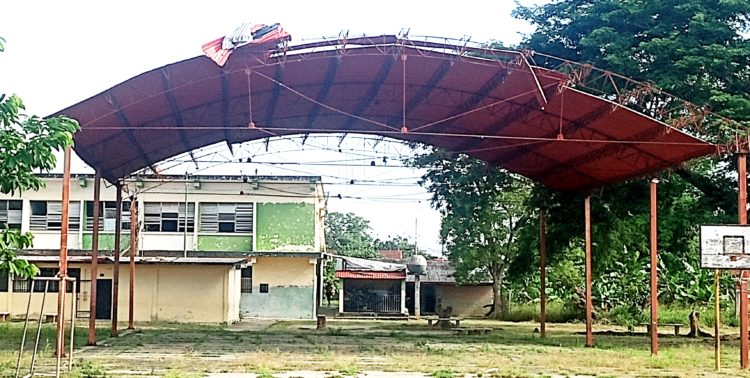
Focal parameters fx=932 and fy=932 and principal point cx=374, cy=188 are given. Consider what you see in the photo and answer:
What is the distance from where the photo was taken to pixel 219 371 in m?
15.5

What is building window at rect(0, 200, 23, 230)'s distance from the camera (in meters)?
37.6

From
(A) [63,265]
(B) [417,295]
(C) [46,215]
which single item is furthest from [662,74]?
(C) [46,215]

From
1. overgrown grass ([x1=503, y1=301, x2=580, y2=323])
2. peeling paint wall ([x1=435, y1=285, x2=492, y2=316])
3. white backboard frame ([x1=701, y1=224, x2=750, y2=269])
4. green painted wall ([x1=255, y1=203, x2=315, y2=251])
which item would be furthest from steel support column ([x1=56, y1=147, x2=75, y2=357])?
peeling paint wall ([x1=435, y1=285, x2=492, y2=316])

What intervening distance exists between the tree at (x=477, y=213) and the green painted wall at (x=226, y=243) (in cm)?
818

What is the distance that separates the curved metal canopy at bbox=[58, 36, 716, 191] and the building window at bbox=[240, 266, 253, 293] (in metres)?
14.6

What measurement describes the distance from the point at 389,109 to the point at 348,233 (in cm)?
5705

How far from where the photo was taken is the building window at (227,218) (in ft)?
126

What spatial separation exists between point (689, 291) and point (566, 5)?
1699cm

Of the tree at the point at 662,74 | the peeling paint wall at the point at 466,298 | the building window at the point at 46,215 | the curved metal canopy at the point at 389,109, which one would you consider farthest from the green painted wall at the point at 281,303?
the curved metal canopy at the point at 389,109

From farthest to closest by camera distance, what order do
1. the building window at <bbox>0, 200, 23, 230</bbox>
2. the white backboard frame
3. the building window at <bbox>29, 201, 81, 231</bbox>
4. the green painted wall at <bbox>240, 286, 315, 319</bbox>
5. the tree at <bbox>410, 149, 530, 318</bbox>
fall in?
the green painted wall at <bbox>240, 286, 315, 319</bbox> < the building window at <bbox>0, 200, 23, 230</bbox> < the building window at <bbox>29, 201, 81, 231</bbox> < the tree at <bbox>410, 149, 530, 318</bbox> < the white backboard frame

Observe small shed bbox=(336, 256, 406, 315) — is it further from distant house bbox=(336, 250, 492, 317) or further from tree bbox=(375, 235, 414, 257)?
tree bbox=(375, 235, 414, 257)

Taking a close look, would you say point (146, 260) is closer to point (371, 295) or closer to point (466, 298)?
point (371, 295)

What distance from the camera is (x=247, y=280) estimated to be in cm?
3909

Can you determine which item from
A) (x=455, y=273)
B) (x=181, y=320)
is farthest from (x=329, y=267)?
(x=181, y=320)
